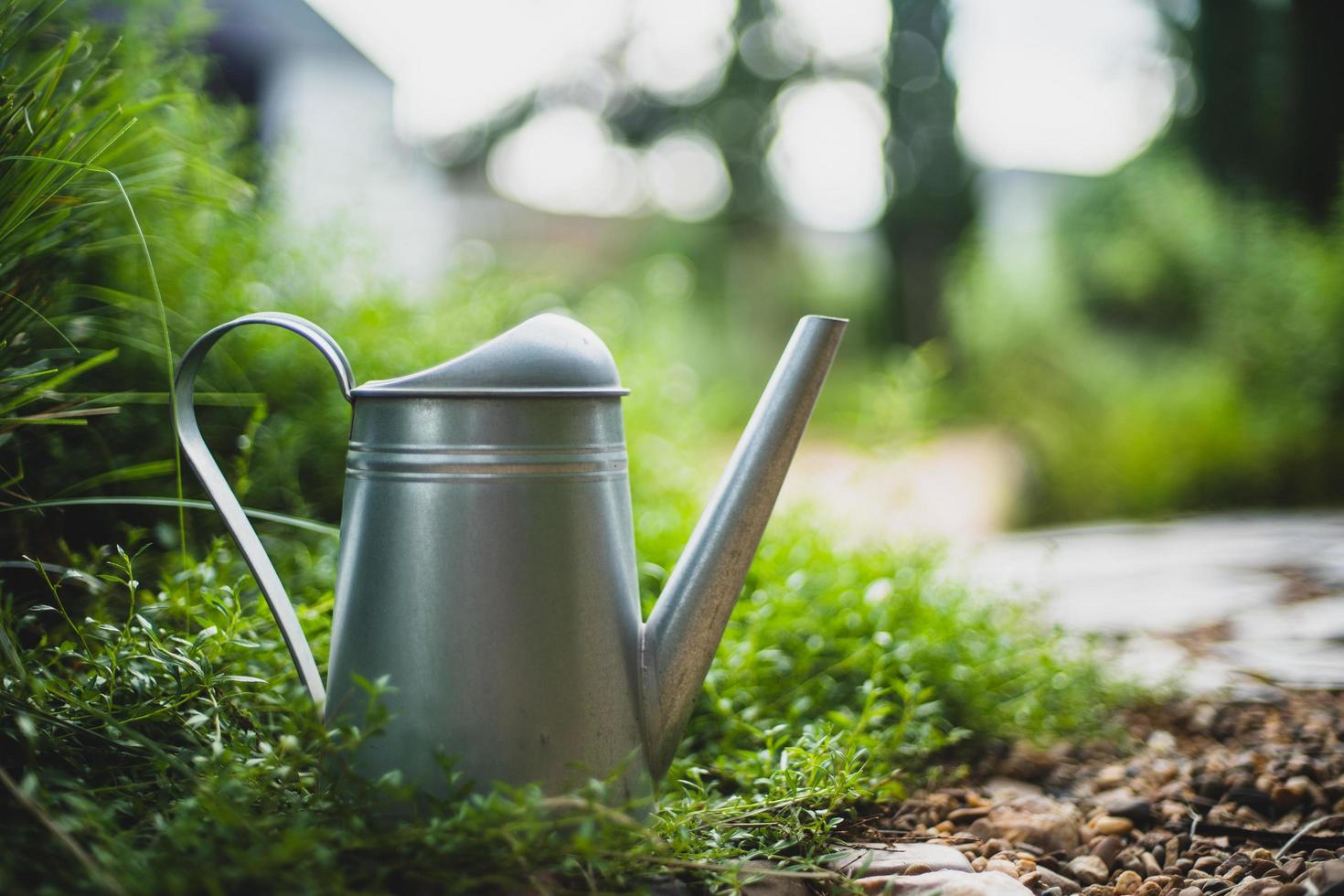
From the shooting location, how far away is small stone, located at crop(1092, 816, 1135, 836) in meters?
1.51

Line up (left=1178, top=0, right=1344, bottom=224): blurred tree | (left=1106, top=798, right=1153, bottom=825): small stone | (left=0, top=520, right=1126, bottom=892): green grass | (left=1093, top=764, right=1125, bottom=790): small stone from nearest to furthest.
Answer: (left=0, top=520, right=1126, bottom=892): green grass
(left=1106, top=798, right=1153, bottom=825): small stone
(left=1093, top=764, right=1125, bottom=790): small stone
(left=1178, top=0, right=1344, bottom=224): blurred tree

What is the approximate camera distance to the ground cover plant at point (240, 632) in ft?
3.31

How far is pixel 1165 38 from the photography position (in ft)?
27.2

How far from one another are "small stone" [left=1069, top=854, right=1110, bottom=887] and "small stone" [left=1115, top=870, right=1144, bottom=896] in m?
0.02

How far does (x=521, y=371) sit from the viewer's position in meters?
1.14

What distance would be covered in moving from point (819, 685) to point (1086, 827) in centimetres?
52

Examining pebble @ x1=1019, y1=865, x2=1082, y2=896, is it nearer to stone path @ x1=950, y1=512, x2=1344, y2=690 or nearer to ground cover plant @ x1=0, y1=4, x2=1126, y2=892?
ground cover plant @ x1=0, y1=4, x2=1126, y2=892

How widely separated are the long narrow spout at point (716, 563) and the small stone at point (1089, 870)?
61 cm

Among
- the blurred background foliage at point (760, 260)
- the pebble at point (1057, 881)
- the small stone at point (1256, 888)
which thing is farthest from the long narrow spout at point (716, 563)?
the blurred background foliage at point (760, 260)

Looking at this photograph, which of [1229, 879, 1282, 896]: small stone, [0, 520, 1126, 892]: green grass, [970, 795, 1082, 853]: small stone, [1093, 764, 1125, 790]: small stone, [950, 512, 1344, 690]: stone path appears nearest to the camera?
[0, 520, 1126, 892]: green grass

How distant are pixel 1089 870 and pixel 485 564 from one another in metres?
0.95

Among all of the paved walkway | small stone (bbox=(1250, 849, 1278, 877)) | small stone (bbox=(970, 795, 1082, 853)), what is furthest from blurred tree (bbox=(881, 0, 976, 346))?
small stone (bbox=(1250, 849, 1278, 877))

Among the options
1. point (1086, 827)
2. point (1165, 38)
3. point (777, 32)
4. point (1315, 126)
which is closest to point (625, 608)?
point (1086, 827)

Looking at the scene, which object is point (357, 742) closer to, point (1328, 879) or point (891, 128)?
point (1328, 879)
